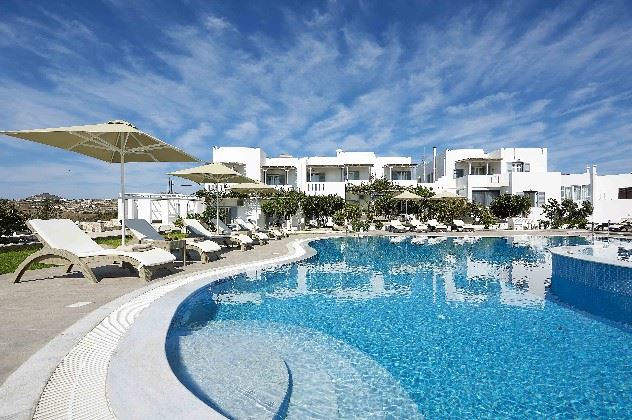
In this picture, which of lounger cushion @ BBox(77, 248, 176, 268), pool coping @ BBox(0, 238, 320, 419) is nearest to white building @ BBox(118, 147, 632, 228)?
lounger cushion @ BBox(77, 248, 176, 268)

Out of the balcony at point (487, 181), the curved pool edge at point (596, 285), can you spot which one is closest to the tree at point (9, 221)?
the curved pool edge at point (596, 285)

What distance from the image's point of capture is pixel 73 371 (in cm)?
284

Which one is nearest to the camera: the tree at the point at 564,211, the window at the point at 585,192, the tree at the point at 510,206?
the tree at the point at 510,206

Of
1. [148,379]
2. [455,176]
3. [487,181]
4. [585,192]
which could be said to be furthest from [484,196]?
[148,379]

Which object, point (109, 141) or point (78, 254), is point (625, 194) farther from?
point (78, 254)

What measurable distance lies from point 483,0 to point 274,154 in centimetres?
2508

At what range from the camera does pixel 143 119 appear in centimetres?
2636

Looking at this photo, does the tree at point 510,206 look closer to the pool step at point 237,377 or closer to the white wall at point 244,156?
the white wall at point 244,156

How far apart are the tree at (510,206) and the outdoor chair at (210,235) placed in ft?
74.8

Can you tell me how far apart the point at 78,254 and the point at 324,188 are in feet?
81.4

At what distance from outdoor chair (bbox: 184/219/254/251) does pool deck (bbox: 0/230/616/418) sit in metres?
3.59

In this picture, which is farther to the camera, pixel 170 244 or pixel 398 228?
pixel 398 228

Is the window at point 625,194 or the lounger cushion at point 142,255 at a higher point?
the window at point 625,194

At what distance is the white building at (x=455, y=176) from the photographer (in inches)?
1188
